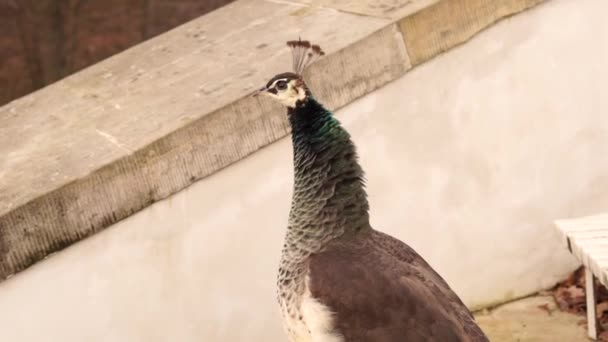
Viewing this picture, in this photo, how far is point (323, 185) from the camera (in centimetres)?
329

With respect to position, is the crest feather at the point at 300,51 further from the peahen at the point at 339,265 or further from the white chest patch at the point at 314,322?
the white chest patch at the point at 314,322

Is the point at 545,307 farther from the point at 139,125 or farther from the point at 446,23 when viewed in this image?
the point at 139,125

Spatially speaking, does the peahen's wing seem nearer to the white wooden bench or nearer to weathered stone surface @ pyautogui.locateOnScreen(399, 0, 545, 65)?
the white wooden bench

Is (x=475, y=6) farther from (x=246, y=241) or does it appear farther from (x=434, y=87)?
(x=246, y=241)

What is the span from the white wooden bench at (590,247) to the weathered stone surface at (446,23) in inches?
32.9

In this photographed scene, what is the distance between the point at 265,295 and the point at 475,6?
139cm

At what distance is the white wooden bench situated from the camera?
394 centimetres

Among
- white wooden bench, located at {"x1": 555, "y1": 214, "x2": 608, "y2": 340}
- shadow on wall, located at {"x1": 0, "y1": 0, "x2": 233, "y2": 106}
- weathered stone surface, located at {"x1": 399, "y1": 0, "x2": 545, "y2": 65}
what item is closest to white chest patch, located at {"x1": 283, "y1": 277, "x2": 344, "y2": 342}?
white wooden bench, located at {"x1": 555, "y1": 214, "x2": 608, "y2": 340}

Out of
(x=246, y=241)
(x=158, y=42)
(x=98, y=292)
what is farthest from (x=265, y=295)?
(x=158, y=42)

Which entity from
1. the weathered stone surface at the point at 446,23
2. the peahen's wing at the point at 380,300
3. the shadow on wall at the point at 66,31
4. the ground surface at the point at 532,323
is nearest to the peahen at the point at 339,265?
the peahen's wing at the point at 380,300

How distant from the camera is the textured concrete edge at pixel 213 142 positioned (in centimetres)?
348

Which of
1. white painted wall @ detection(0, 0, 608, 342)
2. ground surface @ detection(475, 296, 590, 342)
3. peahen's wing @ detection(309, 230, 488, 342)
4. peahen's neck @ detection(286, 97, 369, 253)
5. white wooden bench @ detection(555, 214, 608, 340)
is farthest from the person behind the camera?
ground surface @ detection(475, 296, 590, 342)

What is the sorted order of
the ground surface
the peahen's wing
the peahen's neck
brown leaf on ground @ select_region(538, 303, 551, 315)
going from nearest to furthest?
the peahen's wing → the peahen's neck → the ground surface → brown leaf on ground @ select_region(538, 303, 551, 315)

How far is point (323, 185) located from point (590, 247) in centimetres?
128
